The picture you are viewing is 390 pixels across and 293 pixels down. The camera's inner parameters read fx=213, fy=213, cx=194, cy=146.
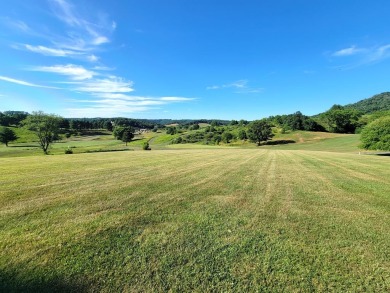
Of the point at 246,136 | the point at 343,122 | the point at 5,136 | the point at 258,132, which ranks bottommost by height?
the point at 5,136

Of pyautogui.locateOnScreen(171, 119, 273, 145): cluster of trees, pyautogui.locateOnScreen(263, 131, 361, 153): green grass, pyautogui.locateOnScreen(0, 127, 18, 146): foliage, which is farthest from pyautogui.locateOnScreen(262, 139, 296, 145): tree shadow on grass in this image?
pyautogui.locateOnScreen(0, 127, 18, 146): foliage

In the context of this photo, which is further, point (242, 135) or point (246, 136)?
point (242, 135)

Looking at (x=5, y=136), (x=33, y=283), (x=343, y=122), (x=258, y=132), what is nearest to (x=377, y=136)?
Result: (x=33, y=283)

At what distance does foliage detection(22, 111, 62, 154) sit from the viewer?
52.3m

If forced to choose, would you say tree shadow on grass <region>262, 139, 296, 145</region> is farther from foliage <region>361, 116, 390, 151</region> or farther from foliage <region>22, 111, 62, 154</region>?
foliage <region>22, 111, 62, 154</region>

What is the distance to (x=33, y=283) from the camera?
150 inches

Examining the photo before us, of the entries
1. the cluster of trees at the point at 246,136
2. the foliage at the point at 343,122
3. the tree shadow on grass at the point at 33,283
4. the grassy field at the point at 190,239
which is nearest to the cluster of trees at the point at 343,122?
the foliage at the point at 343,122

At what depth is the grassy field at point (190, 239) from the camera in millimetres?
3980

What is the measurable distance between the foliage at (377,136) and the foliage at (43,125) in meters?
68.3

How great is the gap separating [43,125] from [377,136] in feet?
230

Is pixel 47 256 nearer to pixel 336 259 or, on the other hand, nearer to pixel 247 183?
pixel 336 259

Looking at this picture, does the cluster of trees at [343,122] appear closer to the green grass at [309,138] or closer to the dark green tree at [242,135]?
the green grass at [309,138]

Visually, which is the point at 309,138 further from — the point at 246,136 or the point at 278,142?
the point at 246,136

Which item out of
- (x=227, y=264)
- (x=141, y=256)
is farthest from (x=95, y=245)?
(x=227, y=264)
